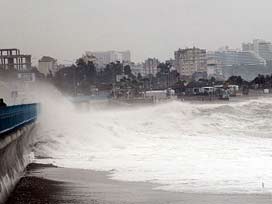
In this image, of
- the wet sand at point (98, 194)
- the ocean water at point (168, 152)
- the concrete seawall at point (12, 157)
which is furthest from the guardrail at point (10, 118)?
the ocean water at point (168, 152)

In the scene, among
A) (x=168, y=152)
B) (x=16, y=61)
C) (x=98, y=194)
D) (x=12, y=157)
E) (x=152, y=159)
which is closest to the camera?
(x=98, y=194)

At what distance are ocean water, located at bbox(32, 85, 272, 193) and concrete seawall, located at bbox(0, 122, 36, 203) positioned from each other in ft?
3.21

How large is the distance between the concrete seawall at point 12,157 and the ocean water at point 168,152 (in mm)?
978

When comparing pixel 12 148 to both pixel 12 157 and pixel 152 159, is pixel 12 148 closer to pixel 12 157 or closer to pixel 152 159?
pixel 12 157

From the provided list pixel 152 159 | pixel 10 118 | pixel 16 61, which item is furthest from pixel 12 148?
pixel 16 61

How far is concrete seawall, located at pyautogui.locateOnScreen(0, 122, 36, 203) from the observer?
488 inches

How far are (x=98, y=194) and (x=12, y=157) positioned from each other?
10.9ft

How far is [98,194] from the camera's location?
12.7 m

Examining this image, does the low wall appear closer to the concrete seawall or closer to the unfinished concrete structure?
the concrete seawall

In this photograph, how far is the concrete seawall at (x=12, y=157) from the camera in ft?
40.7

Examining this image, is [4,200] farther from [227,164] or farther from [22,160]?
[227,164]

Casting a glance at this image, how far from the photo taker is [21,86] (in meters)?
69.8

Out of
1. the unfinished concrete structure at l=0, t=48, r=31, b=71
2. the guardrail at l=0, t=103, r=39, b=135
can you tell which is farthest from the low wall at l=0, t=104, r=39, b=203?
the unfinished concrete structure at l=0, t=48, r=31, b=71

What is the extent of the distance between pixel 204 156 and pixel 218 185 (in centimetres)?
678
